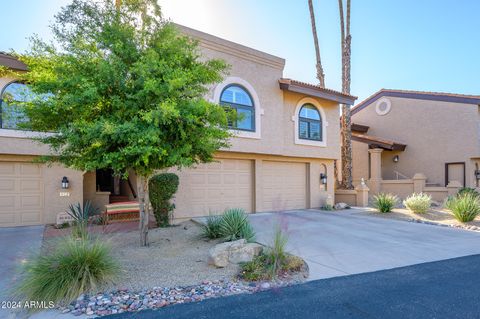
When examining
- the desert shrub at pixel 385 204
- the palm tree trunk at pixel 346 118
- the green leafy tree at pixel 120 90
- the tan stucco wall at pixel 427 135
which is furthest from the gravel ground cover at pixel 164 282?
the tan stucco wall at pixel 427 135

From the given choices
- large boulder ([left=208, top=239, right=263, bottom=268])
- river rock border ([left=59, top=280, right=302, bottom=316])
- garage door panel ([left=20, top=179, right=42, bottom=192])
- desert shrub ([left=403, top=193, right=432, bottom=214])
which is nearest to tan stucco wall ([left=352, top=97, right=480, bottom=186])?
desert shrub ([left=403, top=193, right=432, bottom=214])

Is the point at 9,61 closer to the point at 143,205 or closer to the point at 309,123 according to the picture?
the point at 143,205

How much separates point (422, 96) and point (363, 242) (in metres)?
16.6

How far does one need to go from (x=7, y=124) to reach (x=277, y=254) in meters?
9.67

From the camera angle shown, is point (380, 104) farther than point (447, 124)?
Yes

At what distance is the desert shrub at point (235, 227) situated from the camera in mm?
7496

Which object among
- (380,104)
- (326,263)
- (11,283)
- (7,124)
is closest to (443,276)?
(326,263)

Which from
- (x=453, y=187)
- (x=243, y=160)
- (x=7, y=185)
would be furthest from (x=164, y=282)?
(x=453, y=187)

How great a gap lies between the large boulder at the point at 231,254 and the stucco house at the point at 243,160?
442 centimetres

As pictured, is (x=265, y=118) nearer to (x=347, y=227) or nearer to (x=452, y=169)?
(x=347, y=227)

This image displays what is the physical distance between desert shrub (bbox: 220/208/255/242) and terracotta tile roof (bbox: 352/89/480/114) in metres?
18.3

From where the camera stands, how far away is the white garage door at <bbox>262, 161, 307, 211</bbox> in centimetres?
1434

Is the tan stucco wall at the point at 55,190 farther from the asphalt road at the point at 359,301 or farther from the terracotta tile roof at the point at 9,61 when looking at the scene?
the asphalt road at the point at 359,301

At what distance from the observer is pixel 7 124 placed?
9.93m
